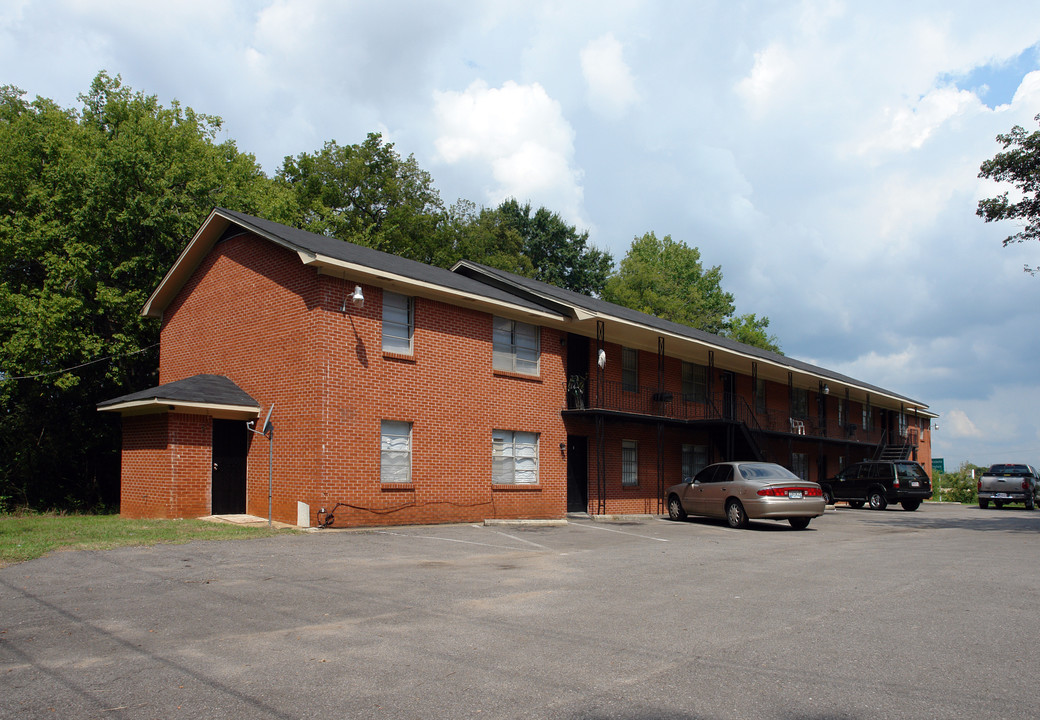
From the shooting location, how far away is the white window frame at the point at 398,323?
56.3ft

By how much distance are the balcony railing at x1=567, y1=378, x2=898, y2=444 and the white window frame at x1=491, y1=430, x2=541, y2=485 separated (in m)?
2.38

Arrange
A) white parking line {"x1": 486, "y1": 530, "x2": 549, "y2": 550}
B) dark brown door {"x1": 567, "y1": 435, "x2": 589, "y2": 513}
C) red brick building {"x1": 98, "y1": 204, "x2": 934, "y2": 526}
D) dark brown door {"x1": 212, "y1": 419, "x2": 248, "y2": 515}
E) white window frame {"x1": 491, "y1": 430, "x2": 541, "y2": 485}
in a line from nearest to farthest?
1. white parking line {"x1": 486, "y1": 530, "x2": 549, "y2": 550}
2. red brick building {"x1": 98, "y1": 204, "x2": 934, "y2": 526}
3. dark brown door {"x1": 212, "y1": 419, "x2": 248, "y2": 515}
4. white window frame {"x1": 491, "y1": 430, "x2": 541, "y2": 485}
5. dark brown door {"x1": 567, "y1": 435, "x2": 589, "y2": 513}

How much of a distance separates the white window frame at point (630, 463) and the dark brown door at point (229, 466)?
11.1 metres

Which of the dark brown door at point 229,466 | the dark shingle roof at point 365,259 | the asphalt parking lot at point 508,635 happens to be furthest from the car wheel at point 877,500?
the dark brown door at point 229,466

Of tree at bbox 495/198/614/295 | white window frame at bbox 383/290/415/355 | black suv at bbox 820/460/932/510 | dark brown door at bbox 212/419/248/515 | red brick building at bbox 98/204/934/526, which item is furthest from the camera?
tree at bbox 495/198/614/295

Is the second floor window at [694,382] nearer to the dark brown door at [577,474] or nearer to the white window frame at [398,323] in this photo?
the dark brown door at [577,474]

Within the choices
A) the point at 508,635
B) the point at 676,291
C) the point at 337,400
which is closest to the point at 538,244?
the point at 676,291

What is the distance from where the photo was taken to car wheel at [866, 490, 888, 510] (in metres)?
28.6

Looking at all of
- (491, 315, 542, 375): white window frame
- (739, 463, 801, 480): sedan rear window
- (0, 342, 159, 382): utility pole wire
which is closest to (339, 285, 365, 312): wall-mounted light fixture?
(491, 315, 542, 375): white window frame

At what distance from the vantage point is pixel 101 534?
13023mm

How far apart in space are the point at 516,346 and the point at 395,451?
4.78m

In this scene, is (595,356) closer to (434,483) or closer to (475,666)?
(434,483)

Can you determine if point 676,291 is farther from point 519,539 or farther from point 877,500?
point 519,539

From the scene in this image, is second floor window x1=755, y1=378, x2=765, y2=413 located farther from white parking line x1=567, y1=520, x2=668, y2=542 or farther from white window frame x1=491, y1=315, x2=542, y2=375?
white parking line x1=567, y1=520, x2=668, y2=542
